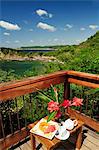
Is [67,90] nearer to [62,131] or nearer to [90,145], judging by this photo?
[90,145]

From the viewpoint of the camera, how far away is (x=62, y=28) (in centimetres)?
5256

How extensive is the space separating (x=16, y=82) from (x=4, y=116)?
111cm

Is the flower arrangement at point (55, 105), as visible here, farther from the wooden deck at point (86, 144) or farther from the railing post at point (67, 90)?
the railing post at point (67, 90)

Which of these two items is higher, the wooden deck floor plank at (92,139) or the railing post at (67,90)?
the railing post at (67,90)

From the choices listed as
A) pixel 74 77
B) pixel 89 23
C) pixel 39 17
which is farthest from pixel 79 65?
pixel 39 17

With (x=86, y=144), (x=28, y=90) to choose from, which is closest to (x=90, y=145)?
(x=86, y=144)

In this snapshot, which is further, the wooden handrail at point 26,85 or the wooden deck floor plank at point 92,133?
the wooden deck floor plank at point 92,133

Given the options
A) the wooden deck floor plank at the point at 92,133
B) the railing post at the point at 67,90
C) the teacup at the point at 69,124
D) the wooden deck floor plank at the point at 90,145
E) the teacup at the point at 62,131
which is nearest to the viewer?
the teacup at the point at 62,131

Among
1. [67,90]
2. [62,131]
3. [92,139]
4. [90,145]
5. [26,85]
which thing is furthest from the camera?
[67,90]

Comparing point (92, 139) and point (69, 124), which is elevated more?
point (69, 124)

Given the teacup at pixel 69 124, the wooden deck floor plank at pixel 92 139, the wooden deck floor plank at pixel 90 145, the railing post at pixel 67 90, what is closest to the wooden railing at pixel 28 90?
the railing post at pixel 67 90

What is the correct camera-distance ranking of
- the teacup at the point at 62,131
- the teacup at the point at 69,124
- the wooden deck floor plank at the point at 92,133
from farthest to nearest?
the wooden deck floor plank at the point at 92,133
the teacup at the point at 69,124
the teacup at the point at 62,131

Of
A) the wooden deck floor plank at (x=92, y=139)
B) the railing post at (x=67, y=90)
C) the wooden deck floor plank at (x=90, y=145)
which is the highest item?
the railing post at (x=67, y=90)

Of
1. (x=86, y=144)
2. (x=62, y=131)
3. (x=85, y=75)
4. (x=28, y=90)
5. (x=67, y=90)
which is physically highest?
(x=85, y=75)
